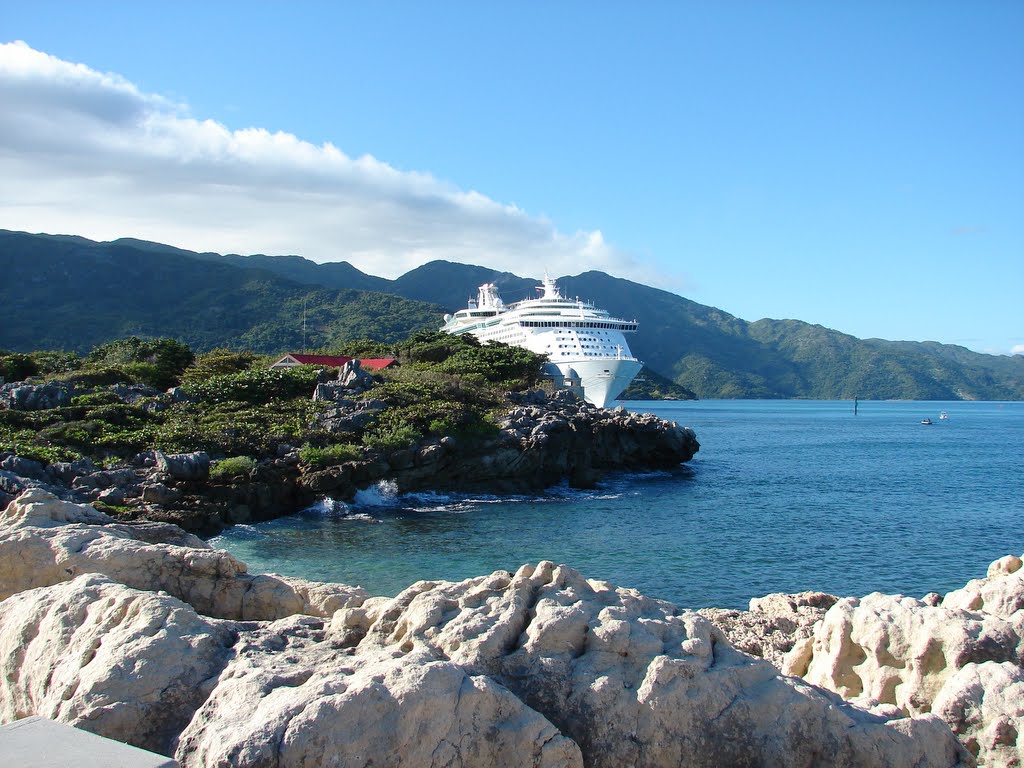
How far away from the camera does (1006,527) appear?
22750mm

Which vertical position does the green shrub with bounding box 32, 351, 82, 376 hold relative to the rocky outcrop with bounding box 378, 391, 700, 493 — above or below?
above

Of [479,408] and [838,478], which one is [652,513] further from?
[838,478]

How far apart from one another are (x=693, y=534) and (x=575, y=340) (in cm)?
4652

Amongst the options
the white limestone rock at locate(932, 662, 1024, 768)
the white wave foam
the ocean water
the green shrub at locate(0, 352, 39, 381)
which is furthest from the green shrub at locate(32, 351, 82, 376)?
the white limestone rock at locate(932, 662, 1024, 768)

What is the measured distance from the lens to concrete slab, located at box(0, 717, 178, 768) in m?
3.52

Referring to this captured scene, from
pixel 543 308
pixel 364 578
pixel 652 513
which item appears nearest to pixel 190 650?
pixel 364 578

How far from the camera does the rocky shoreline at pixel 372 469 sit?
19781mm

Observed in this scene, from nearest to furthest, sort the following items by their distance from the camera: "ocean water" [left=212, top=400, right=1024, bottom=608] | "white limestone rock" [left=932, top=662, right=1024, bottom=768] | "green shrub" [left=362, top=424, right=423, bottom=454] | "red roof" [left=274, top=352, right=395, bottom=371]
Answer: "white limestone rock" [left=932, top=662, right=1024, bottom=768] → "ocean water" [left=212, top=400, right=1024, bottom=608] → "green shrub" [left=362, top=424, right=423, bottom=454] → "red roof" [left=274, top=352, right=395, bottom=371]

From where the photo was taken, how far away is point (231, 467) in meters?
22.9

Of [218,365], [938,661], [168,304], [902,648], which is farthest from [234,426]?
[168,304]

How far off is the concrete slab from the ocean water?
36.0ft

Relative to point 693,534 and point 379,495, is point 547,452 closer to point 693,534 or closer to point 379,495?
point 379,495

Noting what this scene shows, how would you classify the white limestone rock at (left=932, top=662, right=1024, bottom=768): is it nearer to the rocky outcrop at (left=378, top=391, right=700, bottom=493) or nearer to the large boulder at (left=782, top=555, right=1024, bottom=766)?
the large boulder at (left=782, top=555, right=1024, bottom=766)

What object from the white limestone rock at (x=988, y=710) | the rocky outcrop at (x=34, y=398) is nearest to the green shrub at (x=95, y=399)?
the rocky outcrop at (x=34, y=398)
